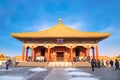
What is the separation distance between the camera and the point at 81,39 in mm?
34625

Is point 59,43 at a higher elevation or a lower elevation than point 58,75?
higher

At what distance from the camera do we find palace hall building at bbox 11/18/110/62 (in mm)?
33906

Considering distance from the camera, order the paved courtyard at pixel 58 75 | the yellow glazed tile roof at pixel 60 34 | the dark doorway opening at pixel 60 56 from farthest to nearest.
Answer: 1. the dark doorway opening at pixel 60 56
2. the yellow glazed tile roof at pixel 60 34
3. the paved courtyard at pixel 58 75

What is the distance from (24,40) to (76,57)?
39.7 ft

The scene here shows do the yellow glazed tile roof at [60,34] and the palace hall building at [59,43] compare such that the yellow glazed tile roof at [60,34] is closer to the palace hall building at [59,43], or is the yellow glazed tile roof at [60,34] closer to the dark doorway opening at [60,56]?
the palace hall building at [59,43]

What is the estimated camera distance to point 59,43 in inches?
1361

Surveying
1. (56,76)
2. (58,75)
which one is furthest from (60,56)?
(56,76)

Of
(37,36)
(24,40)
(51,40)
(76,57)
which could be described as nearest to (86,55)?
(76,57)

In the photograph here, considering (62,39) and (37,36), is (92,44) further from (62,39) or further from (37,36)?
(37,36)

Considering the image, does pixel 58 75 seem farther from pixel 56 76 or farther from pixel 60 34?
pixel 60 34

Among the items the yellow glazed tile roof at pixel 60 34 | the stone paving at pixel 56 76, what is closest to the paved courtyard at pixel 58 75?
the stone paving at pixel 56 76

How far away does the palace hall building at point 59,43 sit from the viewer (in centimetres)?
3391

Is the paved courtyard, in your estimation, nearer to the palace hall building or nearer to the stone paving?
the stone paving

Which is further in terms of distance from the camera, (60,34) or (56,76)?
(60,34)
